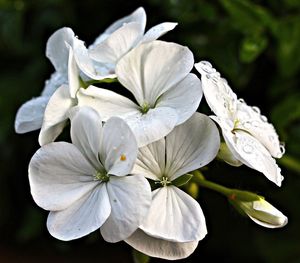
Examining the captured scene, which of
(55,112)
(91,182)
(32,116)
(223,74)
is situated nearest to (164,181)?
(91,182)

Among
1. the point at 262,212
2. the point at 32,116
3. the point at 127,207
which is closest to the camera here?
the point at 127,207

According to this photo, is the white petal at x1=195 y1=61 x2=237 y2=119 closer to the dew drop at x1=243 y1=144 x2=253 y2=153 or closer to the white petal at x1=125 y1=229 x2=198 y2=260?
the dew drop at x1=243 y1=144 x2=253 y2=153

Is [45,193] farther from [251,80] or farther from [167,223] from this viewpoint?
[251,80]

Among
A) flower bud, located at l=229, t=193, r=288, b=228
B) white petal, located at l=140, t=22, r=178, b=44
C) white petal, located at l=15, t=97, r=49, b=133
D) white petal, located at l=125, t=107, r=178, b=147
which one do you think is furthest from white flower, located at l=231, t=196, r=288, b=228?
white petal, located at l=15, t=97, r=49, b=133

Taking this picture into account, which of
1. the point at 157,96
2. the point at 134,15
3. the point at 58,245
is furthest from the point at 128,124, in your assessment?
the point at 58,245

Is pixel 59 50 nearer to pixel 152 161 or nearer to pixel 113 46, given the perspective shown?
pixel 113 46

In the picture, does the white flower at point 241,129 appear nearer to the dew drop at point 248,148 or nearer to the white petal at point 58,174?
the dew drop at point 248,148
